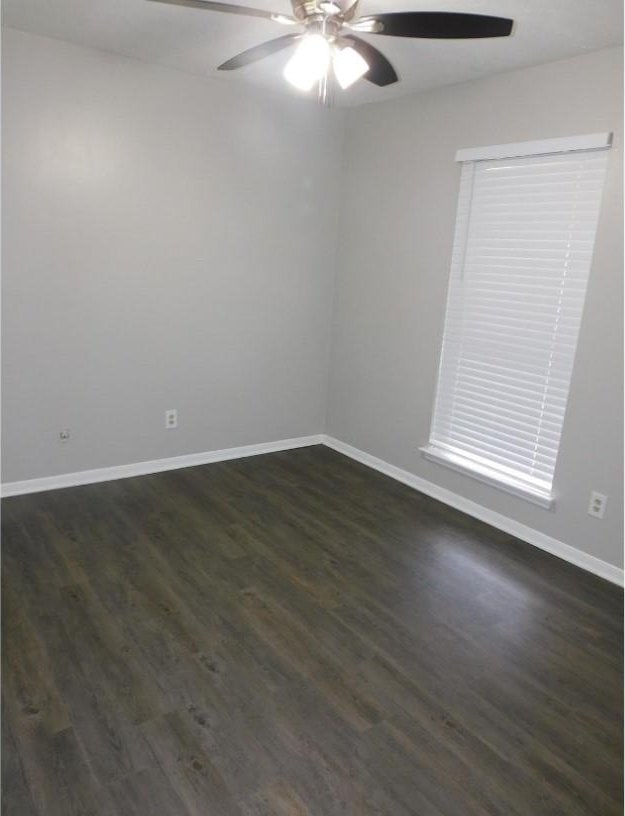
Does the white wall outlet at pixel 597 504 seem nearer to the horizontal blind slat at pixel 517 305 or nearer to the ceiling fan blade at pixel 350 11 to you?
the horizontal blind slat at pixel 517 305

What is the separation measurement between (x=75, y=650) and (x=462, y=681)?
58.1 inches

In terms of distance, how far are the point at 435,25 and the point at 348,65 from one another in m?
0.41

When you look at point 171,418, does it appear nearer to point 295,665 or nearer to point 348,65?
point 295,665

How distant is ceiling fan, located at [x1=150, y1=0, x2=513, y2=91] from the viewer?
6.20 ft

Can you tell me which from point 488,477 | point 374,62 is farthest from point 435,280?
point 374,62

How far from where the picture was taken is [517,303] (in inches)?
128

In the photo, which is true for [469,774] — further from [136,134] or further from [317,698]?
[136,134]

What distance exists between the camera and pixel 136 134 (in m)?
3.44

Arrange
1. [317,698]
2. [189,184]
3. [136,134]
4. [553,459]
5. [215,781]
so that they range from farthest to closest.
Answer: [189,184]
[136,134]
[553,459]
[317,698]
[215,781]

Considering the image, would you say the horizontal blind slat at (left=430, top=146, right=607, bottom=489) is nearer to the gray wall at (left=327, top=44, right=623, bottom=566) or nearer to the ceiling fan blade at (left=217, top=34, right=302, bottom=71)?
the gray wall at (left=327, top=44, right=623, bottom=566)

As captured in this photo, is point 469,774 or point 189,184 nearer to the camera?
point 469,774

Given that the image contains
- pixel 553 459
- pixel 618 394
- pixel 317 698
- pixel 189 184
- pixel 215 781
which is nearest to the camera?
pixel 215 781

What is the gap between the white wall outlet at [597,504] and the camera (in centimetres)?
296

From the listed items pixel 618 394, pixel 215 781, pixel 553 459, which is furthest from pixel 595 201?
pixel 215 781
